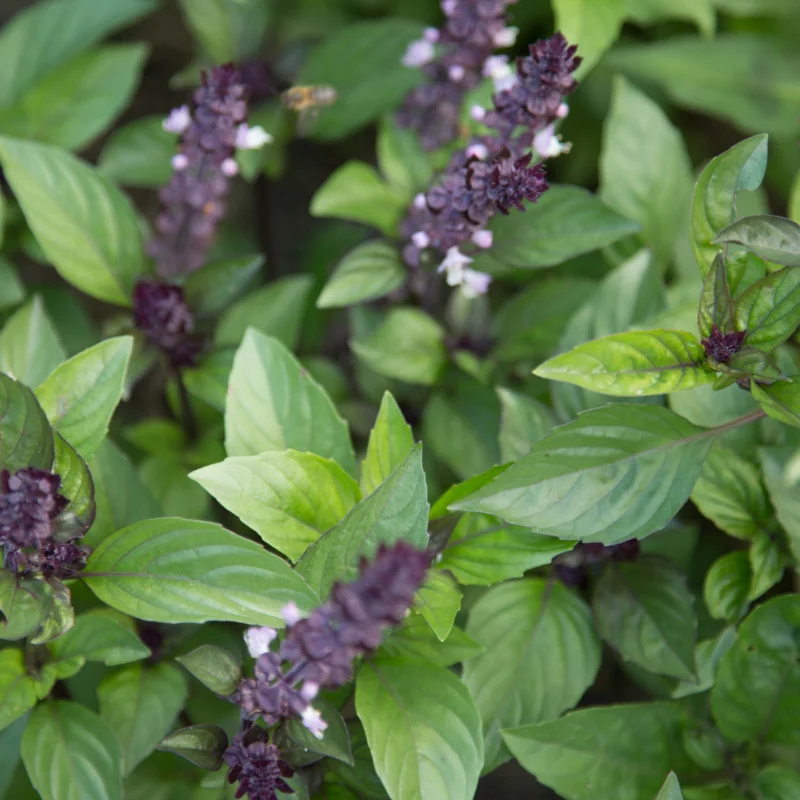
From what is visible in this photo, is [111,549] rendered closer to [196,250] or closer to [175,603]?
[175,603]

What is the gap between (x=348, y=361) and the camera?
6.28 feet

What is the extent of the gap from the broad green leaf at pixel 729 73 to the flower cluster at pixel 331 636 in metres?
1.68

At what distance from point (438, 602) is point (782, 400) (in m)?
0.55

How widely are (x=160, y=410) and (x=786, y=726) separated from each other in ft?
5.15

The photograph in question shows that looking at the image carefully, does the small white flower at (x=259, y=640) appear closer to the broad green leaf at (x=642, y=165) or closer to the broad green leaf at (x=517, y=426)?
the broad green leaf at (x=517, y=426)

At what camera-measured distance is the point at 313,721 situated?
37.4 inches

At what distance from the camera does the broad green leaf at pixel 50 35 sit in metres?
1.90

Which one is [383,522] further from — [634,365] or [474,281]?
[474,281]

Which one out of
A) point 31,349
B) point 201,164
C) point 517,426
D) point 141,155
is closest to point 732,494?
point 517,426

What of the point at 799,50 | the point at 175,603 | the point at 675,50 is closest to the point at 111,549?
the point at 175,603

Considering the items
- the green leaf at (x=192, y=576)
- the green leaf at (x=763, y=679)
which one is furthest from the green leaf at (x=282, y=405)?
the green leaf at (x=763, y=679)

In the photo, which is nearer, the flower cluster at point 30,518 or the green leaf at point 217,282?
the flower cluster at point 30,518

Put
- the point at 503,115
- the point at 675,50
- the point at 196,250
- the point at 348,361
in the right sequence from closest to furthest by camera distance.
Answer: the point at 503,115 → the point at 196,250 → the point at 348,361 → the point at 675,50

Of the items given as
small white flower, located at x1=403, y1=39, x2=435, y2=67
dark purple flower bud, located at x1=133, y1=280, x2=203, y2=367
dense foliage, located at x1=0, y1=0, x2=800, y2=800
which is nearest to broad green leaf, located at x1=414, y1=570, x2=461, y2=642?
dense foliage, located at x1=0, y1=0, x2=800, y2=800
